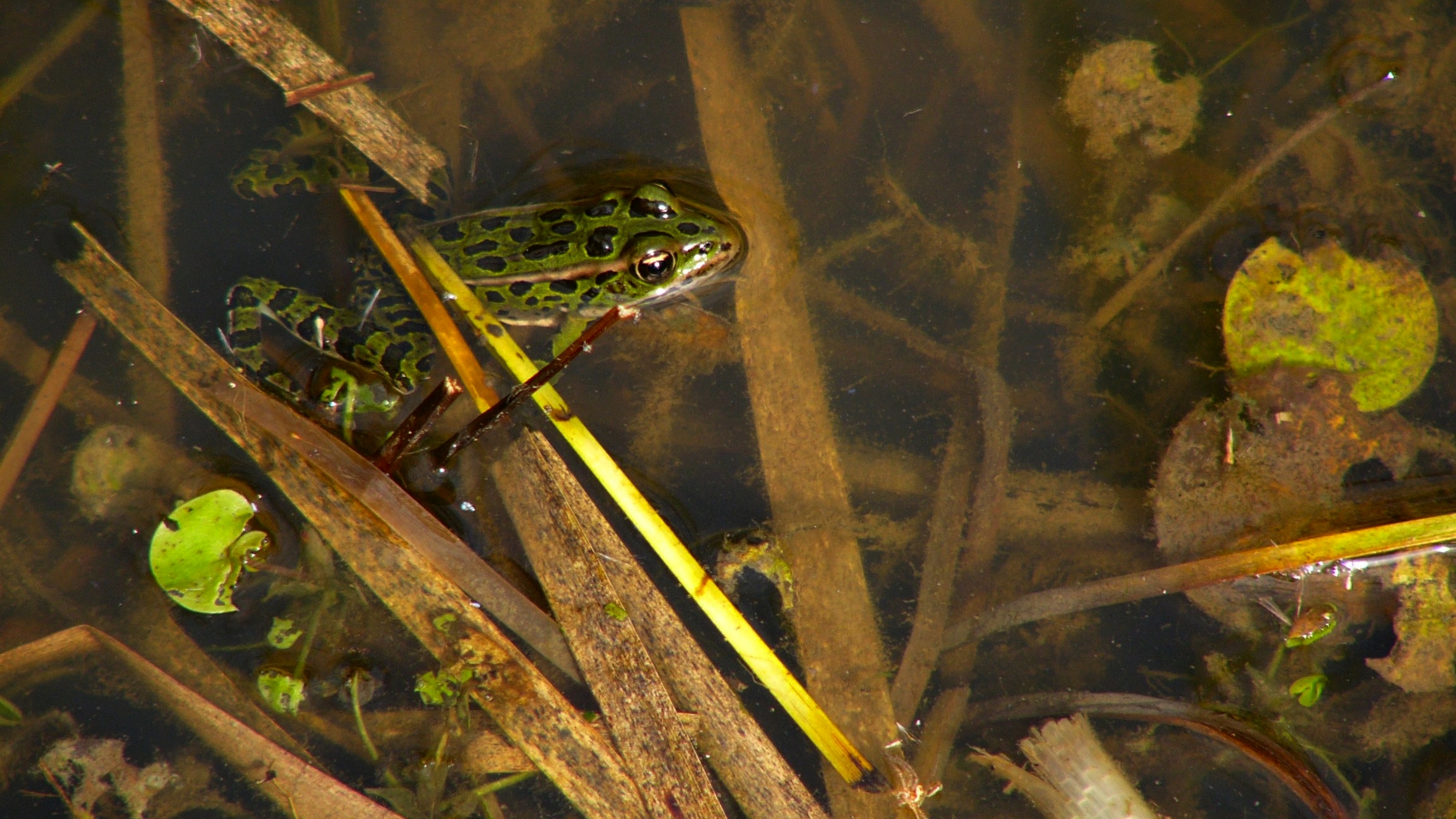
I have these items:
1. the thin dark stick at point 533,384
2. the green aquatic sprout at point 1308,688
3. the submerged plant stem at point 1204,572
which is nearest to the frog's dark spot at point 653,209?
the thin dark stick at point 533,384

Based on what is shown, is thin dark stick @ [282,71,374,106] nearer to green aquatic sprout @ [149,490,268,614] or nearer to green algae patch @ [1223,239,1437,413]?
green aquatic sprout @ [149,490,268,614]

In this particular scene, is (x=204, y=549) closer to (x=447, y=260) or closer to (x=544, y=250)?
(x=447, y=260)

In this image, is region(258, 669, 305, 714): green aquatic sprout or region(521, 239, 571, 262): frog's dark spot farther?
region(521, 239, 571, 262): frog's dark spot

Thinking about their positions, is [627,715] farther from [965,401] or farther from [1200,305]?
[1200,305]

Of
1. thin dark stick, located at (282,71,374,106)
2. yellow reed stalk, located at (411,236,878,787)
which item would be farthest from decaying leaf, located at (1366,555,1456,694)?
thin dark stick, located at (282,71,374,106)

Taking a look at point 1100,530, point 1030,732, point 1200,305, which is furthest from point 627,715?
point 1200,305

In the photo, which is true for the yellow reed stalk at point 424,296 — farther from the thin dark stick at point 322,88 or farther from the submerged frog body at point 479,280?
the thin dark stick at point 322,88

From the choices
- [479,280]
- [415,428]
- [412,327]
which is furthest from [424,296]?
[415,428]
